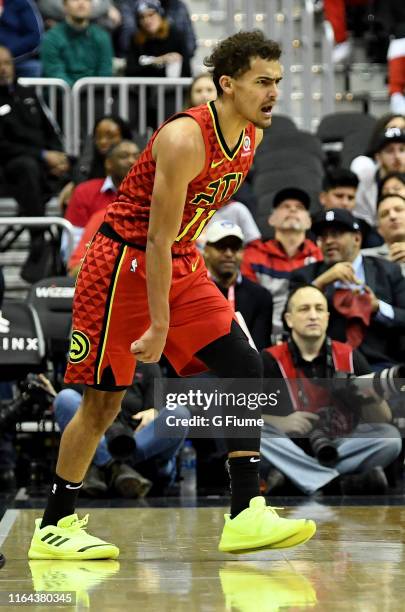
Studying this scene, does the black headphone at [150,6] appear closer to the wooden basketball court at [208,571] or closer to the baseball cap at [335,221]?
the baseball cap at [335,221]

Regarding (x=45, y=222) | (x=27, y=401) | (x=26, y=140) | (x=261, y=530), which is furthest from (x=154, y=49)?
(x=261, y=530)

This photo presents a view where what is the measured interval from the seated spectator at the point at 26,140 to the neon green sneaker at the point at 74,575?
572 centimetres

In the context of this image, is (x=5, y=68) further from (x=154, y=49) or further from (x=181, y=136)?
(x=181, y=136)

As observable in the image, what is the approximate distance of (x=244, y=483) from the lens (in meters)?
5.57

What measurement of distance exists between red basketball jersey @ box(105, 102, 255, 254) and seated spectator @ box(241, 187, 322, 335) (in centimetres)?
371

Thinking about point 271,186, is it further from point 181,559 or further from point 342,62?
point 181,559

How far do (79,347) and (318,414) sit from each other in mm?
2765

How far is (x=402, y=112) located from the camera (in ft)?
39.2

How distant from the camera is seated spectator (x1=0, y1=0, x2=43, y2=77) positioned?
12453mm

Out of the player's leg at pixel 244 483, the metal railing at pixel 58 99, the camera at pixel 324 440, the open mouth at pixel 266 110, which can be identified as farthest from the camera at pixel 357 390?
the metal railing at pixel 58 99

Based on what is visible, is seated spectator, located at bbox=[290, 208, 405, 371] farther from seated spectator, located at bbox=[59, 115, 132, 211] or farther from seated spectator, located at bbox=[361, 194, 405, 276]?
seated spectator, located at bbox=[59, 115, 132, 211]

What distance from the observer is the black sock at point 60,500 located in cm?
578

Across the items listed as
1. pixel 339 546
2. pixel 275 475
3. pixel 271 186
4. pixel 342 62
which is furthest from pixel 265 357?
pixel 342 62

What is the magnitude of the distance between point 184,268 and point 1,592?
1.45 meters
